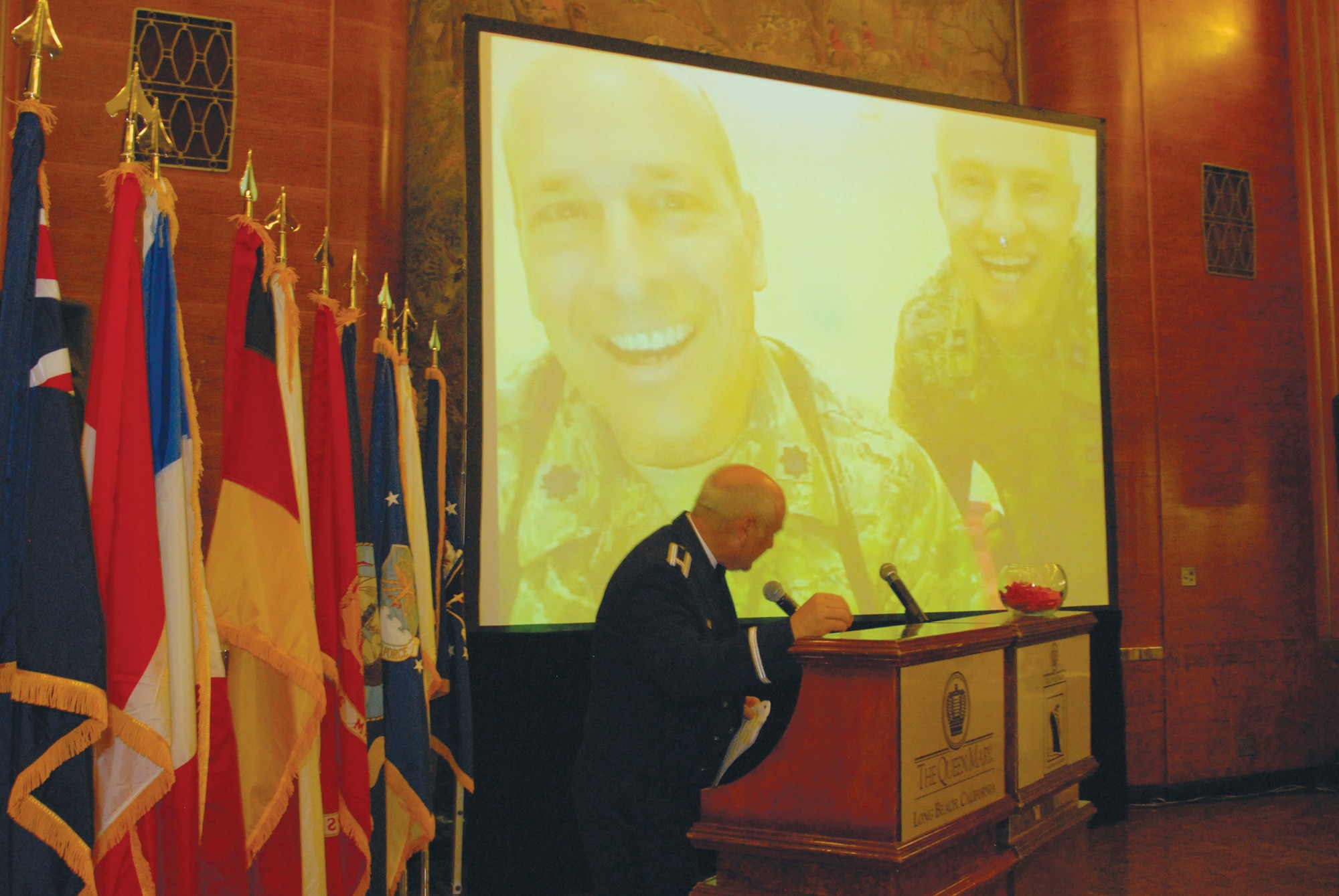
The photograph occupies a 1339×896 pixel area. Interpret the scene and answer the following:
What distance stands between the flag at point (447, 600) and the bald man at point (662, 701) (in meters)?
1.46

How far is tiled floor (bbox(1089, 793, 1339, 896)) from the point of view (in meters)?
4.37

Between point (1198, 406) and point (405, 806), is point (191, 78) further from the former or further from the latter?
point (1198, 406)

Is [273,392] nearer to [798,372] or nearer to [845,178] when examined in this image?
[798,372]

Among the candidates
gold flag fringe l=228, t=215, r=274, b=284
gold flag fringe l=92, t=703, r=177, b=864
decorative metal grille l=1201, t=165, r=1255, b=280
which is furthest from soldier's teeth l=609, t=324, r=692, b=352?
decorative metal grille l=1201, t=165, r=1255, b=280

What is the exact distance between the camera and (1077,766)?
3170 mm

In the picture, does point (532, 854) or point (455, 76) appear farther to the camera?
point (455, 76)

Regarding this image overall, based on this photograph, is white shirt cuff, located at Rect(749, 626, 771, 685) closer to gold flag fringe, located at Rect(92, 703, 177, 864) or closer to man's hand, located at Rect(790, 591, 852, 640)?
man's hand, located at Rect(790, 591, 852, 640)

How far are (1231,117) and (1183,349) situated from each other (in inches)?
60.4

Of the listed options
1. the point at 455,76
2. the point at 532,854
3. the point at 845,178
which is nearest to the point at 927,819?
the point at 532,854

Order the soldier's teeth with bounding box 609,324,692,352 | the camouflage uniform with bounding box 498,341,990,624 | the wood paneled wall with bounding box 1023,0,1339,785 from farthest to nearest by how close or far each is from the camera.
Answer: the wood paneled wall with bounding box 1023,0,1339,785, the soldier's teeth with bounding box 609,324,692,352, the camouflage uniform with bounding box 498,341,990,624

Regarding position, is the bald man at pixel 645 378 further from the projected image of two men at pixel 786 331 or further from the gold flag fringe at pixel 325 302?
the gold flag fringe at pixel 325 302

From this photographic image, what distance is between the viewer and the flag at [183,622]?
95.0 inches

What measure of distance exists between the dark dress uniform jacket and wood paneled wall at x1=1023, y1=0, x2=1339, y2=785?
4262 millimetres

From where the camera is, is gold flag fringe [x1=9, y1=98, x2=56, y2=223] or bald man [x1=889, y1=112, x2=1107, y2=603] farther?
bald man [x1=889, y1=112, x2=1107, y2=603]
